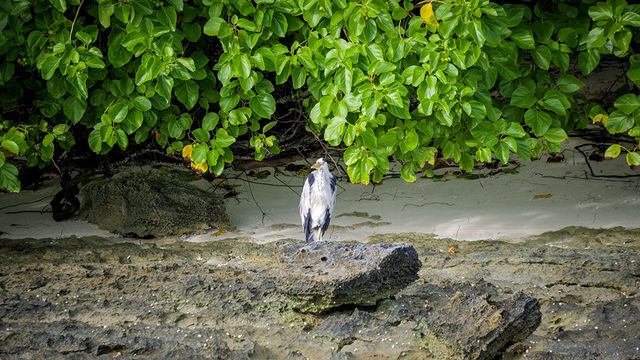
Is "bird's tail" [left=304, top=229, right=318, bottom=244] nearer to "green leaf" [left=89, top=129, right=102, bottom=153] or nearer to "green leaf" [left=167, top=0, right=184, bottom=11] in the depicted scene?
"green leaf" [left=89, top=129, right=102, bottom=153]

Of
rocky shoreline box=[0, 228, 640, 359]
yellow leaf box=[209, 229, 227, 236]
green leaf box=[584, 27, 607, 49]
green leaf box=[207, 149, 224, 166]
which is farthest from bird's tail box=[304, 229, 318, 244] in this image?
green leaf box=[584, 27, 607, 49]

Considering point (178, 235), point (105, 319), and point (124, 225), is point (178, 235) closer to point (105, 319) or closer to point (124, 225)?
point (124, 225)

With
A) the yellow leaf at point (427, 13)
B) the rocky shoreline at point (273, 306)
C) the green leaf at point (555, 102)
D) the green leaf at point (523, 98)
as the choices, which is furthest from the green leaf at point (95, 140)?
the green leaf at point (555, 102)

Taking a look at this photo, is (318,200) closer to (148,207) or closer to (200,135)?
(200,135)

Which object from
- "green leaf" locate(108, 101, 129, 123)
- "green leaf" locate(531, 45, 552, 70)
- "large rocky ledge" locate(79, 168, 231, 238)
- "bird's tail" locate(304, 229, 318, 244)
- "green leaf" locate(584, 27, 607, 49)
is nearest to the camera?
"green leaf" locate(584, 27, 607, 49)

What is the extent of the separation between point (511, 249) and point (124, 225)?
8.91 ft

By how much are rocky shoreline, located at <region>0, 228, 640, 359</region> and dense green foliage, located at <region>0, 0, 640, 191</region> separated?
22.7 inches

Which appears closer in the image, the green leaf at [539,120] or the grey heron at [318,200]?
the green leaf at [539,120]

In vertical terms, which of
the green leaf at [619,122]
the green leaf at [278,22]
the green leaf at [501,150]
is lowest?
the green leaf at [501,150]

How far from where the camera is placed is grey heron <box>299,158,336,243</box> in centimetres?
345

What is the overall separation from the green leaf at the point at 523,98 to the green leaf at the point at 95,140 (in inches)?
93.6

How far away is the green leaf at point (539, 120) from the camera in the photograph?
328cm

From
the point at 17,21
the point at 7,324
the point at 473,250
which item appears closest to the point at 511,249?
the point at 473,250

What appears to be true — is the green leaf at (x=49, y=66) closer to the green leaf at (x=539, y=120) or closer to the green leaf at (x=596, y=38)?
the green leaf at (x=539, y=120)
